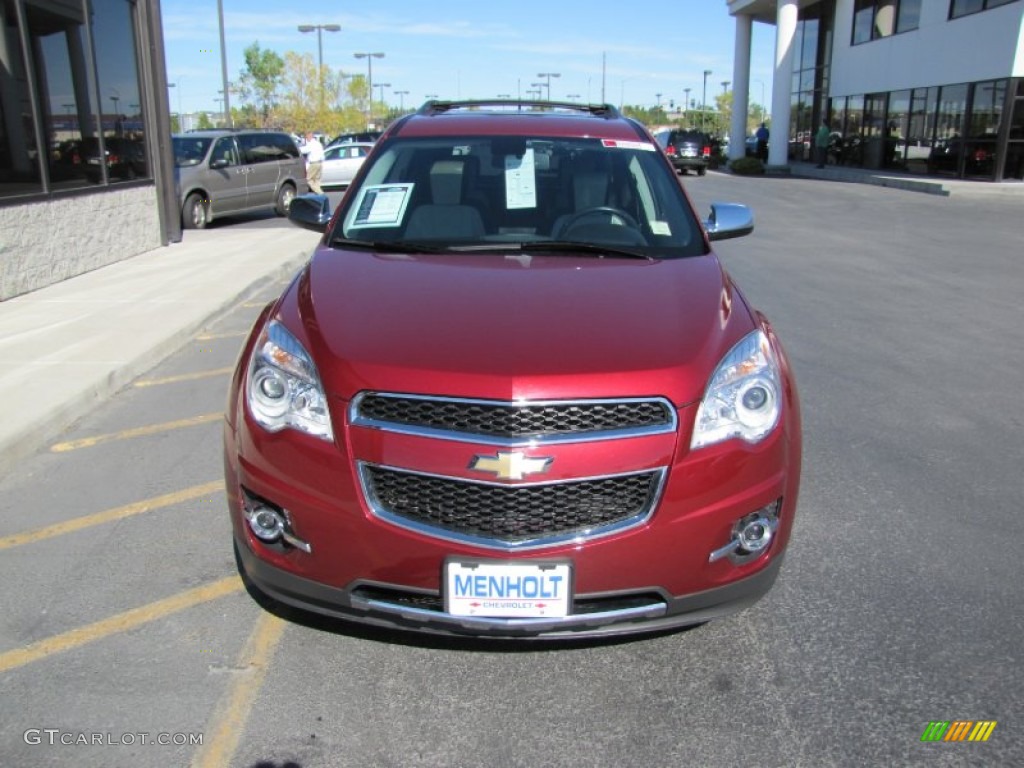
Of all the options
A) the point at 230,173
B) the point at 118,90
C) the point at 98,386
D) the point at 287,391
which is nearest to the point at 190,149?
the point at 230,173

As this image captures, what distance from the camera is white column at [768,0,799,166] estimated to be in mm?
35812

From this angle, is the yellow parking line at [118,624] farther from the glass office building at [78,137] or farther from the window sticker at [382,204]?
the glass office building at [78,137]

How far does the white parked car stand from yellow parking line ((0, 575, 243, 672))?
24345 millimetres

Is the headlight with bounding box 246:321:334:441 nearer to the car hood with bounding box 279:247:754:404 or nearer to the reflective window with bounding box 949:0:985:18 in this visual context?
the car hood with bounding box 279:247:754:404

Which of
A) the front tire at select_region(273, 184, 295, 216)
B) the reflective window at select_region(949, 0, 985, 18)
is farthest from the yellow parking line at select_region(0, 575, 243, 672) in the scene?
the reflective window at select_region(949, 0, 985, 18)

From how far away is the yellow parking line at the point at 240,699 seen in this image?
2.50m

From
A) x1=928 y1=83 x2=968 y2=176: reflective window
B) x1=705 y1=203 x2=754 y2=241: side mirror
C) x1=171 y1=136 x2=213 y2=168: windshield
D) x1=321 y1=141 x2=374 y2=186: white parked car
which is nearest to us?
x1=705 y1=203 x2=754 y2=241: side mirror

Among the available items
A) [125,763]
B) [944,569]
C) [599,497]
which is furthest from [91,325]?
[944,569]

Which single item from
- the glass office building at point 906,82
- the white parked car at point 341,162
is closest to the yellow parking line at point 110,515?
the white parked car at point 341,162

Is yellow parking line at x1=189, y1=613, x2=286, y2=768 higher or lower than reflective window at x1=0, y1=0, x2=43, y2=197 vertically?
lower

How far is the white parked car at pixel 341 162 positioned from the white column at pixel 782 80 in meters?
18.1

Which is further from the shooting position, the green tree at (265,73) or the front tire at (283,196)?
the green tree at (265,73)

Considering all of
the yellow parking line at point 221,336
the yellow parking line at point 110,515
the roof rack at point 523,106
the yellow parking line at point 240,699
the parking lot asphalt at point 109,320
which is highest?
the roof rack at point 523,106

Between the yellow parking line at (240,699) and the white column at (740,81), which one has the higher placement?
the white column at (740,81)
